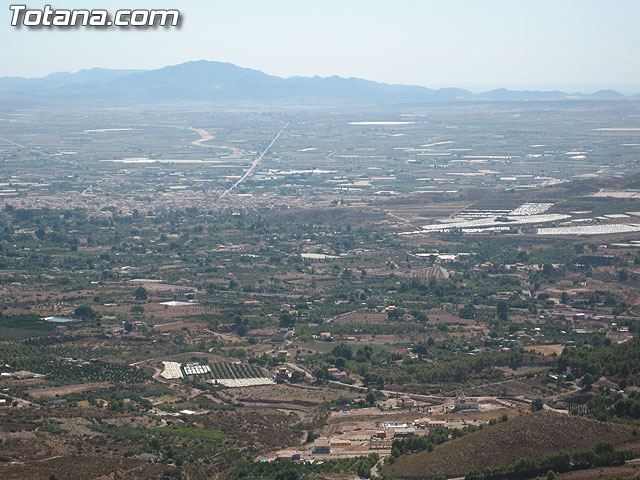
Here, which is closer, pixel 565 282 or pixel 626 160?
pixel 565 282

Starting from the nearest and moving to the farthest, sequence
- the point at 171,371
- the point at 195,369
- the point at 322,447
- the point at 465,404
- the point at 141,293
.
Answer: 1. the point at 322,447
2. the point at 465,404
3. the point at 171,371
4. the point at 195,369
5. the point at 141,293

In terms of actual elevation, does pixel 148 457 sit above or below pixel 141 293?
above

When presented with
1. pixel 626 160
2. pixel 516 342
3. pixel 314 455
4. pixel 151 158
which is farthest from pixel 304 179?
pixel 314 455

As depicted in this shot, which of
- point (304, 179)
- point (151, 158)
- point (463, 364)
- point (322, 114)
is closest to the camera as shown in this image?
point (463, 364)

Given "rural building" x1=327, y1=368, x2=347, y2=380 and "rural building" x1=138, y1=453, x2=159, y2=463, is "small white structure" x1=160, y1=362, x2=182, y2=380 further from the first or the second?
"rural building" x1=138, y1=453, x2=159, y2=463

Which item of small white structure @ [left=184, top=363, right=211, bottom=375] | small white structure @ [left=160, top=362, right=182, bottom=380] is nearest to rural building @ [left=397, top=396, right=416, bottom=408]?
small white structure @ [left=184, top=363, right=211, bottom=375]

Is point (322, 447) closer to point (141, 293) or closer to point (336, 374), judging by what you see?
point (336, 374)

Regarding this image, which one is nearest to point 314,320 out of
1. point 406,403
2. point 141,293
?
point 141,293

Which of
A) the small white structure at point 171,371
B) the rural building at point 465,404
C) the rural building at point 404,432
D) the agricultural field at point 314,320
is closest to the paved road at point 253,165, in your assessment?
the agricultural field at point 314,320

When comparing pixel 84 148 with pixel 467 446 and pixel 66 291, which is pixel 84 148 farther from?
pixel 467 446
